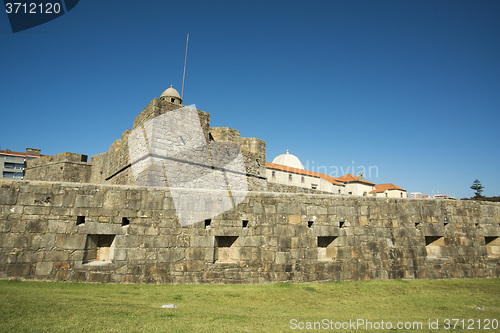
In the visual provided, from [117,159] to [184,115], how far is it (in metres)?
4.56

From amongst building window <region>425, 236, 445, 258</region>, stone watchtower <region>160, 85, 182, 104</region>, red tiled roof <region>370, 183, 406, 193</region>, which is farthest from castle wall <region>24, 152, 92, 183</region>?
red tiled roof <region>370, 183, 406, 193</region>

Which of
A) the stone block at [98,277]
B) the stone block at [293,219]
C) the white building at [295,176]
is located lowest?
the stone block at [98,277]

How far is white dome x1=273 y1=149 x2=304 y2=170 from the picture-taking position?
42.5 metres

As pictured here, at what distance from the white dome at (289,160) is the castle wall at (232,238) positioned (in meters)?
32.8

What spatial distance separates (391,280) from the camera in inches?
324

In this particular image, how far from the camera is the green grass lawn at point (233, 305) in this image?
13.1 feet

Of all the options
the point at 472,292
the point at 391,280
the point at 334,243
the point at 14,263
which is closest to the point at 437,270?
the point at 472,292

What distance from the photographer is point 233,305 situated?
18.8 feet

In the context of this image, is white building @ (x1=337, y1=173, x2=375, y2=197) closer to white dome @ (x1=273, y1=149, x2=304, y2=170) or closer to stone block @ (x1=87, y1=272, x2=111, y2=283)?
white dome @ (x1=273, y1=149, x2=304, y2=170)

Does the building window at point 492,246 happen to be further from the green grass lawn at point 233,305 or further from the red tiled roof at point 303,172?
the red tiled roof at point 303,172

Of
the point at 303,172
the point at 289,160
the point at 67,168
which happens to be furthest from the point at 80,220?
the point at 289,160

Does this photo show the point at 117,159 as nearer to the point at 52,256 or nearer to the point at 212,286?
the point at 52,256

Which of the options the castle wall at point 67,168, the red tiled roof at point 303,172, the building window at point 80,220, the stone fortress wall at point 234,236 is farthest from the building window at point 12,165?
the building window at point 80,220

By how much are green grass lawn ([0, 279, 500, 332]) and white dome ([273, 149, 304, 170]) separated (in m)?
34.1
